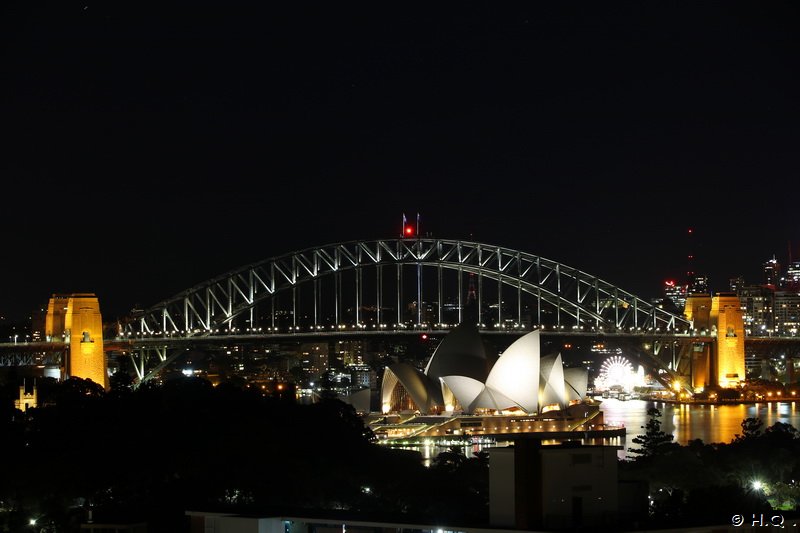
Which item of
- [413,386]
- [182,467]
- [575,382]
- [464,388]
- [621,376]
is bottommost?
[182,467]

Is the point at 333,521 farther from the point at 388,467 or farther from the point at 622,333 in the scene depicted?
the point at 622,333

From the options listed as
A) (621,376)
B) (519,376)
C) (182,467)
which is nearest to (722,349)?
(621,376)

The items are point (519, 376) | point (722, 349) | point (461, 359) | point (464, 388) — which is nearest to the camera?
point (519, 376)

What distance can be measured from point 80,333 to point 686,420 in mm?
38431

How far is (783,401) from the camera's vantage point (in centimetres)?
13112

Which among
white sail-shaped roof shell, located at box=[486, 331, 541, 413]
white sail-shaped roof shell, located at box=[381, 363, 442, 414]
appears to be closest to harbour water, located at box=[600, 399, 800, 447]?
white sail-shaped roof shell, located at box=[486, 331, 541, 413]

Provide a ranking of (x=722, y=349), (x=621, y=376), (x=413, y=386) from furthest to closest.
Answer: (x=621, y=376)
(x=722, y=349)
(x=413, y=386)

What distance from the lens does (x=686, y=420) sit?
342 feet

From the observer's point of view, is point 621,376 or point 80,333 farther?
point 621,376

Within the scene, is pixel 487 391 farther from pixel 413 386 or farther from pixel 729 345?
pixel 729 345

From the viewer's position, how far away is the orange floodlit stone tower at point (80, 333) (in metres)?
102

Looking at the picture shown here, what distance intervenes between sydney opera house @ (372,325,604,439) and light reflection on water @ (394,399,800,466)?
4.17 meters

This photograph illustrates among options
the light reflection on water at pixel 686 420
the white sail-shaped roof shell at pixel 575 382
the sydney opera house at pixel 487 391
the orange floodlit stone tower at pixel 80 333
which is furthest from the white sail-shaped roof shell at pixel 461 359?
the orange floodlit stone tower at pixel 80 333

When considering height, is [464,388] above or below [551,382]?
below
